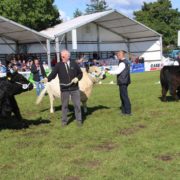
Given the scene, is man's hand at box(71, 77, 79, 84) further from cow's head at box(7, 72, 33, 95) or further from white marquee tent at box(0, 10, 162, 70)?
white marquee tent at box(0, 10, 162, 70)

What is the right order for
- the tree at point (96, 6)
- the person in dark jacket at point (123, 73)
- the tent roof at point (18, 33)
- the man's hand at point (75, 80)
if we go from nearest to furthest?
1. the man's hand at point (75, 80)
2. the person in dark jacket at point (123, 73)
3. the tent roof at point (18, 33)
4. the tree at point (96, 6)

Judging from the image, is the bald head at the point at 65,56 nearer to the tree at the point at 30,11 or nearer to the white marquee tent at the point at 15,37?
the white marquee tent at the point at 15,37

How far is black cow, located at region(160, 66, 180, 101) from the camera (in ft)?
45.0

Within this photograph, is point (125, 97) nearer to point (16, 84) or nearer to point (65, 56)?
point (65, 56)

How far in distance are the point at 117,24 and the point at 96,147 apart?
3895 centimetres

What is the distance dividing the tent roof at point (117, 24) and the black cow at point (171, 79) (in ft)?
84.1

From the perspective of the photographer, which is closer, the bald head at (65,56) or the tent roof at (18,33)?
the bald head at (65,56)

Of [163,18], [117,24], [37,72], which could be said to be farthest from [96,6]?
[37,72]

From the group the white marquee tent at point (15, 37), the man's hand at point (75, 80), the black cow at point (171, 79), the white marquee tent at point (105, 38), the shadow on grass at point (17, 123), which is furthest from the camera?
the white marquee tent at point (105, 38)

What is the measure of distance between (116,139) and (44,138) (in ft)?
5.57

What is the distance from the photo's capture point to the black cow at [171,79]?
1371 cm

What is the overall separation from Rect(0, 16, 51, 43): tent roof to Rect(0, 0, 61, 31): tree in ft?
42.7

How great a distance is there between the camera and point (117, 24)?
1794 inches

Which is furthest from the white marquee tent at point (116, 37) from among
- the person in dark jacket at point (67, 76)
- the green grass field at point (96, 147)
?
the person in dark jacket at point (67, 76)
